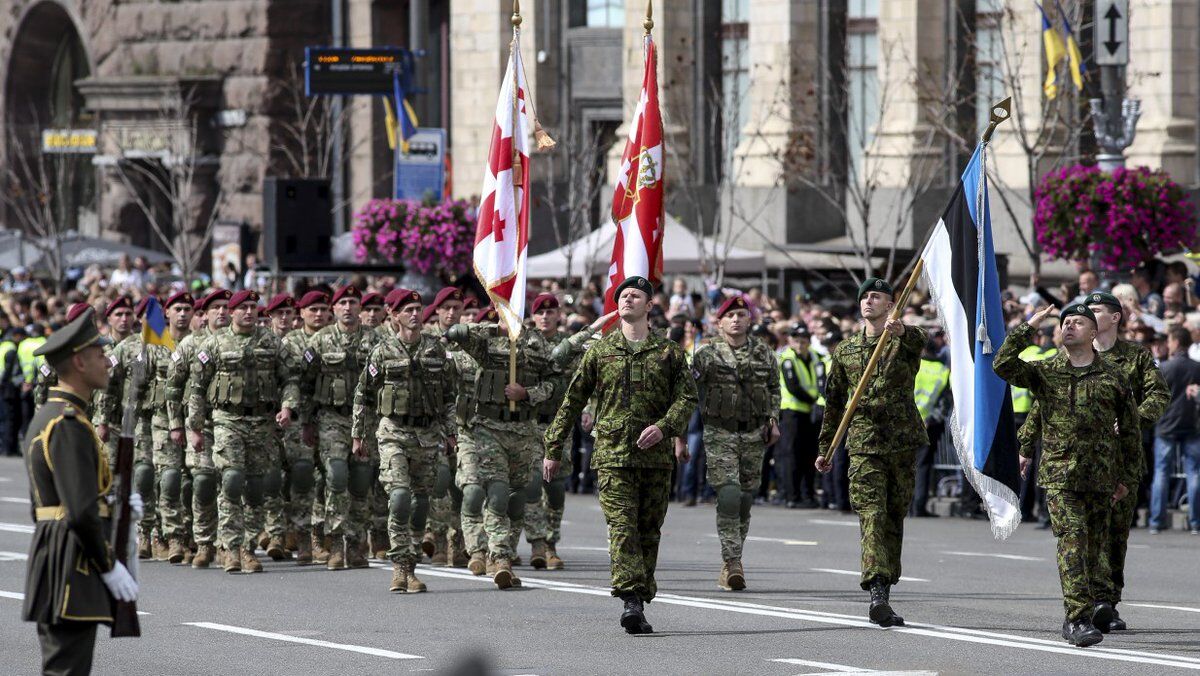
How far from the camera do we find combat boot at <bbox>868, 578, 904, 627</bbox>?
12359 millimetres

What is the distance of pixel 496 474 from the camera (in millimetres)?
14602

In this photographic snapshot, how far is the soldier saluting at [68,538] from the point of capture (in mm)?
8117

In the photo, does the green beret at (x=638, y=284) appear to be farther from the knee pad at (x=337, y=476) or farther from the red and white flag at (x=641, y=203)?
the knee pad at (x=337, y=476)

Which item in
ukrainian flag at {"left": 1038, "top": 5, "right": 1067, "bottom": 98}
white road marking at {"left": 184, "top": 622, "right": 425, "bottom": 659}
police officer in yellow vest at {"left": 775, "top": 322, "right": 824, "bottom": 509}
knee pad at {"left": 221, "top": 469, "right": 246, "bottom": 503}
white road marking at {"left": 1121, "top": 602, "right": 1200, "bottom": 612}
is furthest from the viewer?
ukrainian flag at {"left": 1038, "top": 5, "right": 1067, "bottom": 98}

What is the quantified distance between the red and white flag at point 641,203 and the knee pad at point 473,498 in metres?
1.77

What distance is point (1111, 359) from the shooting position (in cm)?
1234

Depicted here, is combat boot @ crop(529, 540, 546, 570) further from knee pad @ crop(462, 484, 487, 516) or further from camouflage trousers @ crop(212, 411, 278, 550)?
camouflage trousers @ crop(212, 411, 278, 550)

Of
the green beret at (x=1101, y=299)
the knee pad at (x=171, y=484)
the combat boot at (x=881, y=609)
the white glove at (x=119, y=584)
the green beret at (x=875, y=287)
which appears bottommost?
the combat boot at (x=881, y=609)

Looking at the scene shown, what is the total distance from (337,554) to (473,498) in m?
1.43

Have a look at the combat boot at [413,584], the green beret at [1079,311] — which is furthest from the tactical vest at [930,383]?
the green beret at [1079,311]

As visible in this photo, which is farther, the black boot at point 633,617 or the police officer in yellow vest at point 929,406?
the police officer in yellow vest at point 929,406

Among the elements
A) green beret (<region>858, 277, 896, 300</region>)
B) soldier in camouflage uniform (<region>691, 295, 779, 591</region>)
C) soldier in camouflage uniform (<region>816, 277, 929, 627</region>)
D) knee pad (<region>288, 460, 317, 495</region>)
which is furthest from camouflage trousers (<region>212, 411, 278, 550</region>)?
green beret (<region>858, 277, 896, 300</region>)

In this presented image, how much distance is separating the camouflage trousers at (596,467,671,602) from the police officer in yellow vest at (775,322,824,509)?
900 cm

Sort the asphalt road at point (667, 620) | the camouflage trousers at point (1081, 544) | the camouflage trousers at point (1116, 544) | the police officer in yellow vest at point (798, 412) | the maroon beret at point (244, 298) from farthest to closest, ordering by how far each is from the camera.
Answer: the police officer in yellow vest at point (798, 412)
the maroon beret at point (244, 298)
the camouflage trousers at point (1116, 544)
the camouflage trousers at point (1081, 544)
the asphalt road at point (667, 620)
